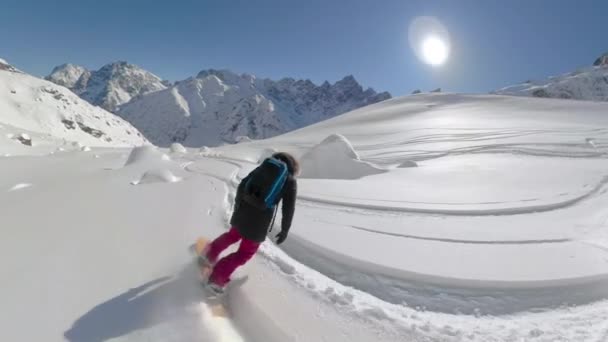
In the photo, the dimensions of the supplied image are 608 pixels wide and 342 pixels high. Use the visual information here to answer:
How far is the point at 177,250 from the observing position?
3.76 metres

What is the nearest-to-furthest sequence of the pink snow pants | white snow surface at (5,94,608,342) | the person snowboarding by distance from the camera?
1. white snow surface at (5,94,608,342)
2. the pink snow pants
3. the person snowboarding

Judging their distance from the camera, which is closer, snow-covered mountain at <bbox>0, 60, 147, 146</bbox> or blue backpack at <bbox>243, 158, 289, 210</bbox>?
blue backpack at <bbox>243, 158, 289, 210</bbox>

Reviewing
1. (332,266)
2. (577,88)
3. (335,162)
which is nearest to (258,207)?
(332,266)

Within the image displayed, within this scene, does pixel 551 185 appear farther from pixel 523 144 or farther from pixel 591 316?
pixel 523 144

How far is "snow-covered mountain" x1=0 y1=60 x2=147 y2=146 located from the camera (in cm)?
6112

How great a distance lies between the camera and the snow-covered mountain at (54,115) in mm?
61125

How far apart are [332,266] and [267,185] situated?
1.31 metres

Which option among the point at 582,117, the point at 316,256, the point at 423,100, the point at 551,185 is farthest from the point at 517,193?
the point at 423,100

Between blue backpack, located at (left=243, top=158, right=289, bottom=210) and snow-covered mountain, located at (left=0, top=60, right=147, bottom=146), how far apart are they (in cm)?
6938

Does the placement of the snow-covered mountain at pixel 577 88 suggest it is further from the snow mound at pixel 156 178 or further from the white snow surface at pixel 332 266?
the snow mound at pixel 156 178

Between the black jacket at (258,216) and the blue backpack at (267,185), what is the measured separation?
7 cm

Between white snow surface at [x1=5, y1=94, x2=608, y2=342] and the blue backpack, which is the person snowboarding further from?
white snow surface at [x1=5, y1=94, x2=608, y2=342]

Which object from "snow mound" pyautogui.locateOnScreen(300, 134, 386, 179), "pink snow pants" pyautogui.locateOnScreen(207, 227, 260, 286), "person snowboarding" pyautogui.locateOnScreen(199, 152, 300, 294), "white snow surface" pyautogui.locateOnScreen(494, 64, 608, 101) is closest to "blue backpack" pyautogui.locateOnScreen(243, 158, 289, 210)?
"person snowboarding" pyautogui.locateOnScreen(199, 152, 300, 294)

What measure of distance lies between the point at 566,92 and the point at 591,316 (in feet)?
683
